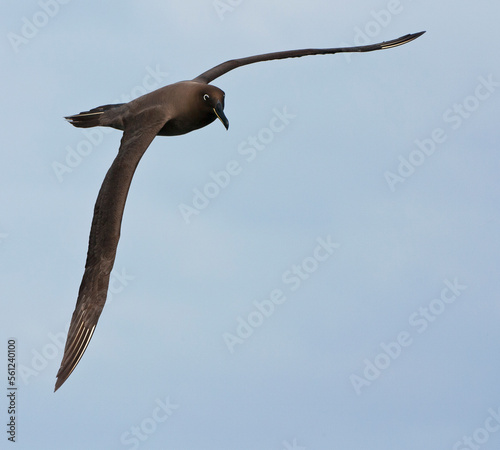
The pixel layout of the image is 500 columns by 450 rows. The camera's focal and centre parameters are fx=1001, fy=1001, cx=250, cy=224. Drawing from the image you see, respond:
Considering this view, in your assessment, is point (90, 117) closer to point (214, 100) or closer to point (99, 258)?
point (214, 100)

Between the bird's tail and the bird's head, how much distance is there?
193cm

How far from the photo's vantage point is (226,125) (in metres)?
17.8

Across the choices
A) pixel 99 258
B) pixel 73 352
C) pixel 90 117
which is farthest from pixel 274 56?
pixel 73 352

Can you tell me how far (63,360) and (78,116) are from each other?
568cm

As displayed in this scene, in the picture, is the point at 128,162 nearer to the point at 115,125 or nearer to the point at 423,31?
the point at 115,125

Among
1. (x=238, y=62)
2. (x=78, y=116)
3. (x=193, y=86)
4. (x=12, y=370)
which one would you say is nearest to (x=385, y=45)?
(x=238, y=62)

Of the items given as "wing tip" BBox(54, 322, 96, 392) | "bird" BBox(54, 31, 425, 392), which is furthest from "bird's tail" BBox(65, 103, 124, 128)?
"wing tip" BBox(54, 322, 96, 392)

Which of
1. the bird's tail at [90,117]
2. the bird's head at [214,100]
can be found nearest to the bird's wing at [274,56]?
the bird's tail at [90,117]

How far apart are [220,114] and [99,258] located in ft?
11.7

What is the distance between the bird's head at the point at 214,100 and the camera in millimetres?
17953

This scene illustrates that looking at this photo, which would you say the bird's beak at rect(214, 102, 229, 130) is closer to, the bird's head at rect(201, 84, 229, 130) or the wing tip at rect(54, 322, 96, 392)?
the bird's head at rect(201, 84, 229, 130)

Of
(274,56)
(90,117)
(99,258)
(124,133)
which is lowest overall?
(99,258)

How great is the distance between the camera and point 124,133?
59.3 ft

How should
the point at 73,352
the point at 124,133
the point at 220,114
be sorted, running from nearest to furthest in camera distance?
1. the point at 73,352
2. the point at 220,114
3. the point at 124,133
